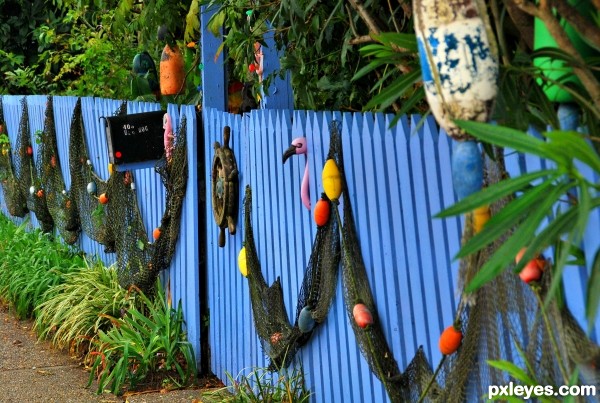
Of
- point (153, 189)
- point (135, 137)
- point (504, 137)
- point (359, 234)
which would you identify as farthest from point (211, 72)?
point (504, 137)

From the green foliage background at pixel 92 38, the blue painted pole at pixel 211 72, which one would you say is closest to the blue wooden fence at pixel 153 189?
the blue painted pole at pixel 211 72

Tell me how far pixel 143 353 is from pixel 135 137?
1.46 meters

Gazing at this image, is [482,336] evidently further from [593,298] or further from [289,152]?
[289,152]

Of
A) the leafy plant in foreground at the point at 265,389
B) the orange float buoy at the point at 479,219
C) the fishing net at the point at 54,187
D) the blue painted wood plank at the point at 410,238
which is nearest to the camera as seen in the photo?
the orange float buoy at the point at 479,219

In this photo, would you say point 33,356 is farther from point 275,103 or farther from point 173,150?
point 275,103

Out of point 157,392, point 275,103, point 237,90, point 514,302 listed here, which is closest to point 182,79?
point 237,90

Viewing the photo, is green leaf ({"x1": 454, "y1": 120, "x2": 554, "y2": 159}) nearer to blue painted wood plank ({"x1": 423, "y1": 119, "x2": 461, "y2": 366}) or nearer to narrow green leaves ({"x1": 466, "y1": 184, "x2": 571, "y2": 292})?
narrow green leaves ({"x1": 466, "y1": 184, "x2": 571, "y2": 292})

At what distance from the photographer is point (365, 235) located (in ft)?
12.1

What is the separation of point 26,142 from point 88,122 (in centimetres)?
243

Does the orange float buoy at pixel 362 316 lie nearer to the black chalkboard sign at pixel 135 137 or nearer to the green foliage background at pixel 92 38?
the black chalkboard sign at pixel 135 137

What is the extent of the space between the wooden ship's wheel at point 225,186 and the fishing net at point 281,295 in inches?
5.5

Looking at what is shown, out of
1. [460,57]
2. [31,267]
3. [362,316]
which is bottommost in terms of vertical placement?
[31,267]

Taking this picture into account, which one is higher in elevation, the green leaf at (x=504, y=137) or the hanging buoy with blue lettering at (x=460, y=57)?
the hanging buoy with blue lettering at (x=460, y=57)

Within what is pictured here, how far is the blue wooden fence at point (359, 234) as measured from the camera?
10.4 feet
